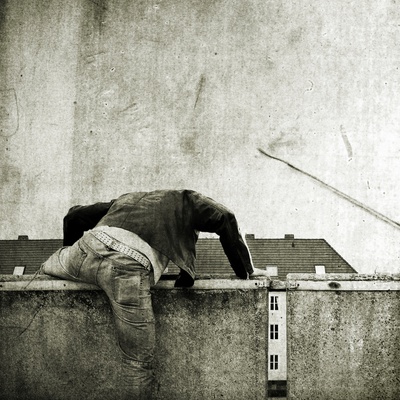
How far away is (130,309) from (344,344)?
1.49 meters

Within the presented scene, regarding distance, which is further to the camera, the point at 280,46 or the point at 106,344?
the point at 280,46

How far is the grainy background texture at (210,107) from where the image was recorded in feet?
20.3

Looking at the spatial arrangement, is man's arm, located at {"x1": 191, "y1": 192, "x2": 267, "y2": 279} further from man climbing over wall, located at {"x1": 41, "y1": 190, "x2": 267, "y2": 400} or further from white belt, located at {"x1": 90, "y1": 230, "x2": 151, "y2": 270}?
white belt, located at {"x1": 90, "y1": 230, "x2": 151, "y2": 270}

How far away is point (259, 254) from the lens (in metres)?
6.68

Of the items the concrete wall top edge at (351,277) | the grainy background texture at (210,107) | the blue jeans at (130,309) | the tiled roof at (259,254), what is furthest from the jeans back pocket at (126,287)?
the tiled roof at (259,254)

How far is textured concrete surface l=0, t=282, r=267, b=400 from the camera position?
12.1ft

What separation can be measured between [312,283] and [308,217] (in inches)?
104

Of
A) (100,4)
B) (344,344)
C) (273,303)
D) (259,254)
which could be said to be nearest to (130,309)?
(273,303)

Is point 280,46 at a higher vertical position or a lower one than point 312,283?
higher

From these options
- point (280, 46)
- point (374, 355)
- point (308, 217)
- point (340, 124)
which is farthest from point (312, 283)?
point (280, 46)

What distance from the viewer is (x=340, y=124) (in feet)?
20.5

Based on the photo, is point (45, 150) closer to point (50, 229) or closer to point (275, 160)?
point (50, 229)

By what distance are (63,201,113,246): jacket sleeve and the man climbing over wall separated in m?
0.12

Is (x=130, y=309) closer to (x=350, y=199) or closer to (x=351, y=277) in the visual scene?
(x=351, y=277)
